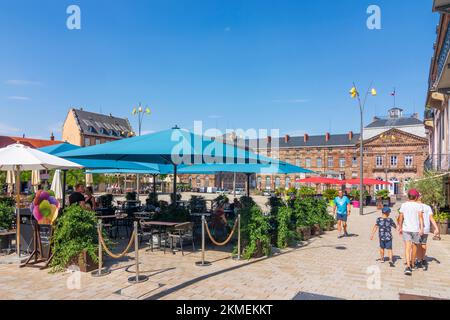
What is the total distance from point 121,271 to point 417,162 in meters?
55.1

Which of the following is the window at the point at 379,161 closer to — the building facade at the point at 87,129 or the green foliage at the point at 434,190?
the building facade at the point at 87,129

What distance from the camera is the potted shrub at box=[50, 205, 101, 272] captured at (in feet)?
21.2

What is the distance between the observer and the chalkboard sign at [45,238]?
22.9ft

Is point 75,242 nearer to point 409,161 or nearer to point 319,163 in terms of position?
point 409,161

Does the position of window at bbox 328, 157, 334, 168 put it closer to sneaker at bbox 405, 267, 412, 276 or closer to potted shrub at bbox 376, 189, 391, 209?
potted shrub at bbox 376, 189, 391, 209

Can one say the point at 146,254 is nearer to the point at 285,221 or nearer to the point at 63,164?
the point at 63,164

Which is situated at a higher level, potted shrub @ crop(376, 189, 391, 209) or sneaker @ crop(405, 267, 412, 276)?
sneaker @ crop(405, 267, 412, 276)

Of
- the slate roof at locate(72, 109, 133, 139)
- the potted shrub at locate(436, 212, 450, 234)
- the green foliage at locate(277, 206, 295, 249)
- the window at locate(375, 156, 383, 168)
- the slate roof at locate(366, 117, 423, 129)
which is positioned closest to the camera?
the green foliage at locate(277, 206, 295, 249)

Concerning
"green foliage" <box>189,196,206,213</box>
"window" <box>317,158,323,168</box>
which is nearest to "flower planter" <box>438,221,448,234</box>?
"green foliage" <box>189,196,206,213</box>

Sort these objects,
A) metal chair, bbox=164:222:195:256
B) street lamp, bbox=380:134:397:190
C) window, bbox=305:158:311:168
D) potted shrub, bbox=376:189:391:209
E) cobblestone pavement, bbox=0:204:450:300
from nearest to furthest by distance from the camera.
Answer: cobblestone pavement, bbox=0:204:450:300
metal chair, bbox=164:222:195:256
potted shrub, bbox=376:189:391:209
street lamp, bbox=380:134:397:190
window, bbox=305:158:311:168

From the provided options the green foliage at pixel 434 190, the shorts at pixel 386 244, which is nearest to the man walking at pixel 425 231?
the shorts at pixel 386 244

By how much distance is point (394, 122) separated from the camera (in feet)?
186

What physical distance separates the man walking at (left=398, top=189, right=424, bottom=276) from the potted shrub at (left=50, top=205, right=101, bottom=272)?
638cm
